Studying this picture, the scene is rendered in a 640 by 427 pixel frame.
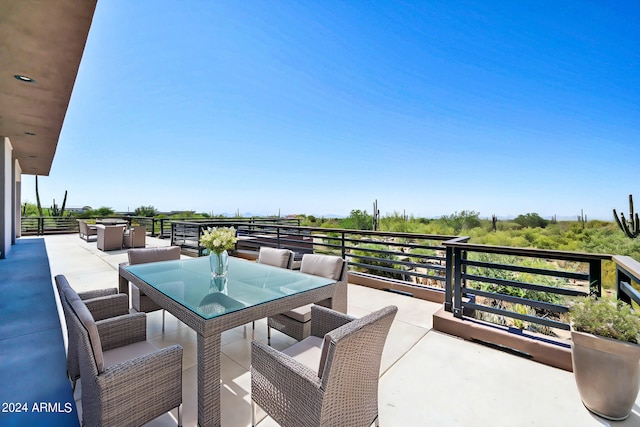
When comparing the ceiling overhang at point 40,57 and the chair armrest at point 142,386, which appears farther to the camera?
the ceiling overhang at point 40,57

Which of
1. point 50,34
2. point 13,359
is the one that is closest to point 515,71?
point 50,34

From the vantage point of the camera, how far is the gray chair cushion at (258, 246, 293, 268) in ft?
9.93

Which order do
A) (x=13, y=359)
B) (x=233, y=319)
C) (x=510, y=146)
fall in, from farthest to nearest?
(x=510, y=146) → (x=13, y=359) → (x=233, y=319)

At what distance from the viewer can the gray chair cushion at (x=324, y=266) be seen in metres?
2.58

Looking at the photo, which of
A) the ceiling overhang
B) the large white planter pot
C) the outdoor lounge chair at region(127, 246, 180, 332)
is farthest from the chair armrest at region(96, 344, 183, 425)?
the ceiling overhang

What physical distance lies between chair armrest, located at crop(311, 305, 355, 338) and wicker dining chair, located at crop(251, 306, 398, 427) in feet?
1.35

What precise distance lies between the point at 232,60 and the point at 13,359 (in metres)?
7.36

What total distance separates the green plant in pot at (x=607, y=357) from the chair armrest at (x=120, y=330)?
109 inches

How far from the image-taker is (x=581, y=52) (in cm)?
790

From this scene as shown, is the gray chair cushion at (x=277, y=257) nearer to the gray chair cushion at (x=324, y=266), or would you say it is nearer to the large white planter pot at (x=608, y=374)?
the gray chair cushion at (x=324, y=266)

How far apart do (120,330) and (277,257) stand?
1595 mm

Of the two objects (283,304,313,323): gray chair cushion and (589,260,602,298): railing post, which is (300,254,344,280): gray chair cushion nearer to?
(283,304,313,323): gray chair cushion

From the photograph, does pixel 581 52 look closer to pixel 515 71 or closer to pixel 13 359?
pixel 515 71

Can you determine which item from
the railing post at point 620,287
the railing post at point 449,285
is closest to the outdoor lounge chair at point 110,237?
the railing post at point 449,285
